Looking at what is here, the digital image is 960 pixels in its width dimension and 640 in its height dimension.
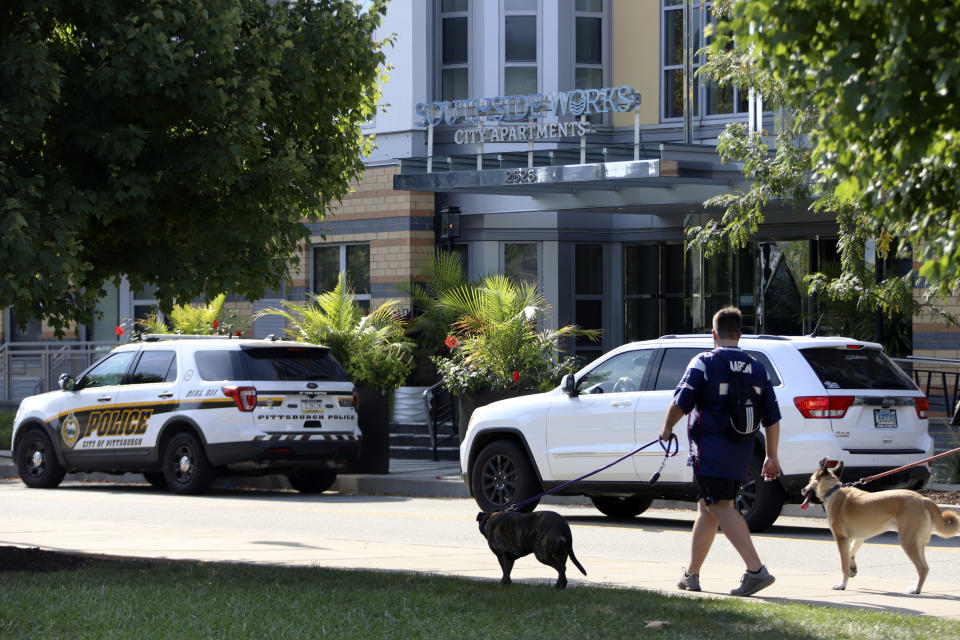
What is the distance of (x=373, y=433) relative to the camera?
19.4m

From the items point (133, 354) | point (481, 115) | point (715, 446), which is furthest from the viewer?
point (481, 115)

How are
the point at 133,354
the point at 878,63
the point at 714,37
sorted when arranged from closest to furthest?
the point at 878,63
the point at 714,37
the point at 133,354

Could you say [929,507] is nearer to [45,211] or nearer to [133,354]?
[45,211]

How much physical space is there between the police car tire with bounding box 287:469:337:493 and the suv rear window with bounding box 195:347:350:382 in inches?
53.6

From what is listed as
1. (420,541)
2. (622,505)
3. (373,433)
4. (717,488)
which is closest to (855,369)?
Answer: (622,505)

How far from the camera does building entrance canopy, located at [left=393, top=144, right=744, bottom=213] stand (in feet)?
74.0

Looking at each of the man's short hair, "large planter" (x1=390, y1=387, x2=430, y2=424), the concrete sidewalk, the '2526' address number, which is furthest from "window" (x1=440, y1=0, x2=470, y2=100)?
the man's short hair

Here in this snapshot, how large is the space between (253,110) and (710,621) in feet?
16.4

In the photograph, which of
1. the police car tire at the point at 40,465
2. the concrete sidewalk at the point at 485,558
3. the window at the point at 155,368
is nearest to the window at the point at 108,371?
the window at the point at 155,368

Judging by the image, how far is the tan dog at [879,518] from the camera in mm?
9125

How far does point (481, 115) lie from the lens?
84.9 feet

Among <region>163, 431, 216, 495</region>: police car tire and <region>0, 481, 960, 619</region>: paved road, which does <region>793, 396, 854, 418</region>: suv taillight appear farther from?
<region>163, 431, 216, 495</region>: police car tire

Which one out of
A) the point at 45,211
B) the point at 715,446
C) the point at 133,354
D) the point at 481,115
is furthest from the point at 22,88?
the point at 481,115

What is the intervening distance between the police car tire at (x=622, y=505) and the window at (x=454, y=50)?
14.7 metres
